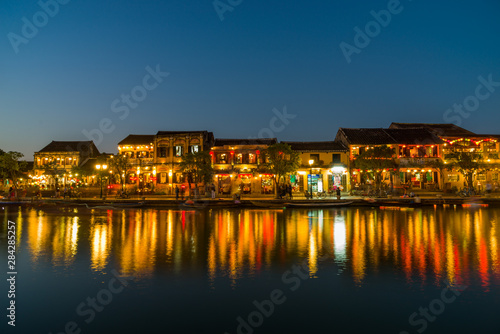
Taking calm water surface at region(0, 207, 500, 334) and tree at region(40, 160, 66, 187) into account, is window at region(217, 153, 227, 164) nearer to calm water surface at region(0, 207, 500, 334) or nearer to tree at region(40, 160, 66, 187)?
tree at region(40, 160, 66, 187)

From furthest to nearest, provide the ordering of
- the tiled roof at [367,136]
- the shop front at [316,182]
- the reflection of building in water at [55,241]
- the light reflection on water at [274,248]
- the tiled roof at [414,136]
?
the tiled roof at [414,136] < the tiled roof at [367,136] < the shop front at [316,182] < the reflection of building in water at [55,241] < the light reflection on water at [274,248]

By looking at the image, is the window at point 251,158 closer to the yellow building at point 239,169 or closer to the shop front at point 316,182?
the yellow building at point 239,169

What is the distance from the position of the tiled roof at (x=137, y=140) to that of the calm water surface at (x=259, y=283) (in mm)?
36966

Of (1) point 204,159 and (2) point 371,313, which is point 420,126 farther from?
(2) point 371,313

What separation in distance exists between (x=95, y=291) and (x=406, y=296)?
703 cm

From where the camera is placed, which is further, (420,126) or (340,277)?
(420,126)

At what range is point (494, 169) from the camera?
45.4 metres

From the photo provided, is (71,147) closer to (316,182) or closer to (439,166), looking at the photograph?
(316,182)

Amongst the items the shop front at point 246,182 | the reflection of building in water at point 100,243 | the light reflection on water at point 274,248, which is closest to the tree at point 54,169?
the shop front at point 246,182

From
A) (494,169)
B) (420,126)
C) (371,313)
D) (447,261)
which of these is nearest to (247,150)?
(420,126)

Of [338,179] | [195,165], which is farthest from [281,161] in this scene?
[338,179]

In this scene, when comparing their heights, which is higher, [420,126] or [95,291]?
[420,126]

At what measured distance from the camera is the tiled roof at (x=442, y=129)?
Result: 48.5 meters

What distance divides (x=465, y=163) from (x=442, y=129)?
13741 mm
